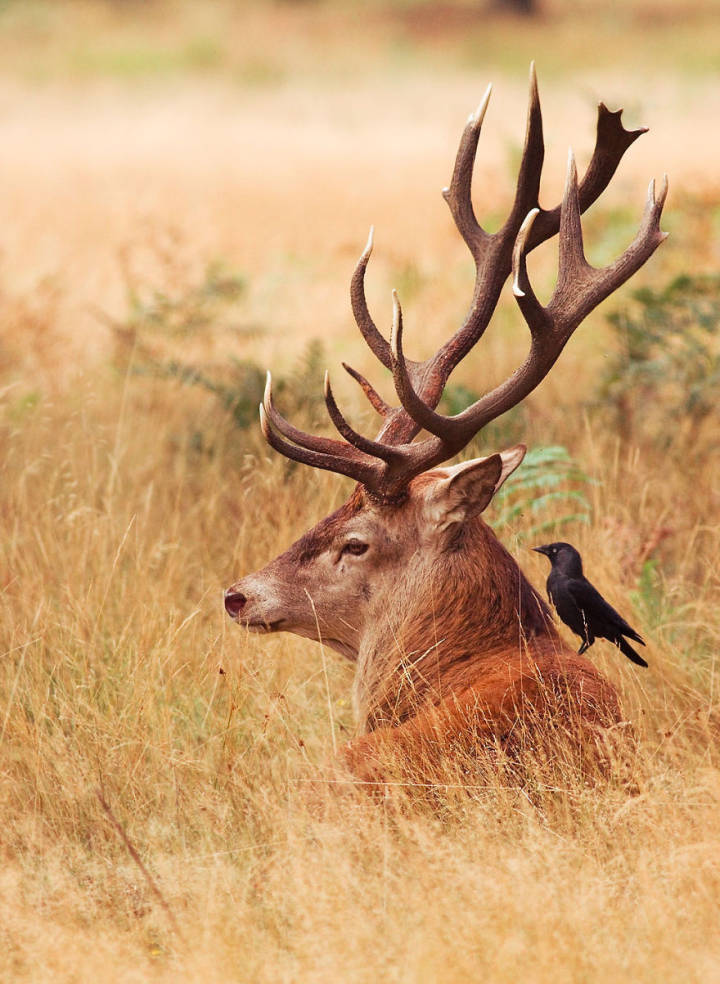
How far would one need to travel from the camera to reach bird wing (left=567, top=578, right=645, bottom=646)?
4.25 m

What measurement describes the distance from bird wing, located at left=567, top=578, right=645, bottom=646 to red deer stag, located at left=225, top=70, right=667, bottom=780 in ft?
0.37

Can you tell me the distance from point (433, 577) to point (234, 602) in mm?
643

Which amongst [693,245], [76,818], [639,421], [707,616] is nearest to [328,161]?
[693,245]

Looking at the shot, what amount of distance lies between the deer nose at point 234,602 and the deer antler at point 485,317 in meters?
0.48

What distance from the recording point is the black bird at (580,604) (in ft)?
14.0

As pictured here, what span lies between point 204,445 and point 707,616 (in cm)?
281

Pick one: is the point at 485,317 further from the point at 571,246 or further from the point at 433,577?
the point at 433,577

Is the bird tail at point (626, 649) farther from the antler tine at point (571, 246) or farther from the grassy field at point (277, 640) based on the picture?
the antler tine at point (571, 246)

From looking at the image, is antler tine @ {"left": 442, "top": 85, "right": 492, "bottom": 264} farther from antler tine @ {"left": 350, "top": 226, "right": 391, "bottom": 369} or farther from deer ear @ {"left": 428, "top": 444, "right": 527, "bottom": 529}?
deer ear @ {"left": 428, "top": 444, "right": 527, "bottom": 529}

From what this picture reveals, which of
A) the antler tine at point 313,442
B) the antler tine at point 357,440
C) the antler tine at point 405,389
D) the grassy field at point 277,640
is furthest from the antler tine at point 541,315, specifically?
the grassy field at point 277,640

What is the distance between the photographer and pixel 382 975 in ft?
10.2

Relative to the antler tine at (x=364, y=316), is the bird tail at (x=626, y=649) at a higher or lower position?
lower

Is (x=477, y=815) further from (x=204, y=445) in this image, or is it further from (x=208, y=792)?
(x=204, y=445)

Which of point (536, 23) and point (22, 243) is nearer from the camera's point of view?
point (22, 243)
